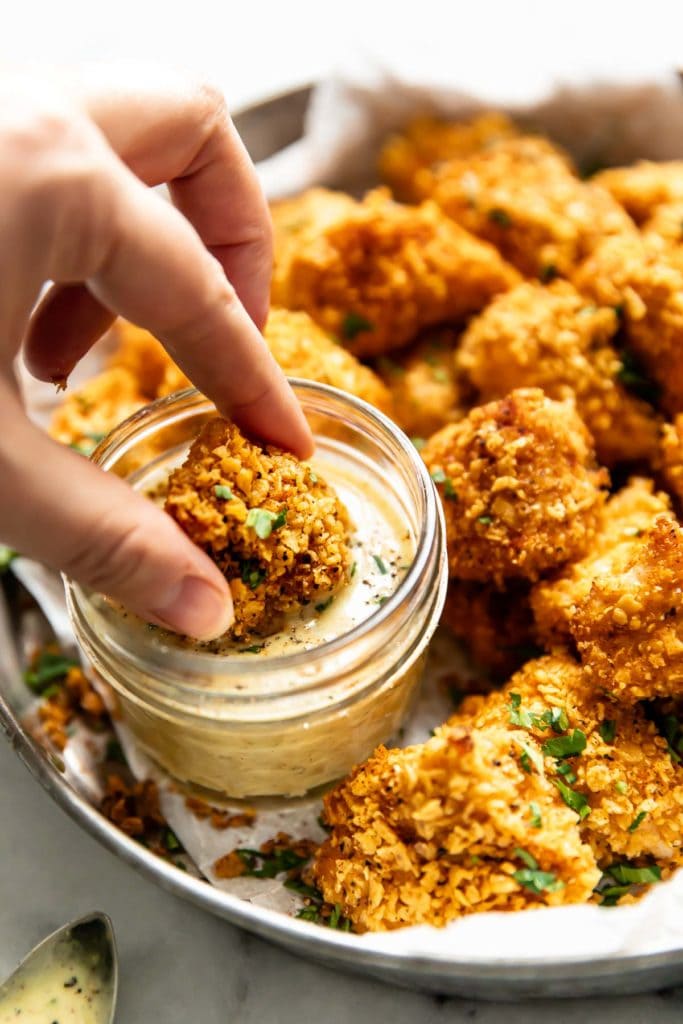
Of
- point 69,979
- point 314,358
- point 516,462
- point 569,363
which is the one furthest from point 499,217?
point 69,979

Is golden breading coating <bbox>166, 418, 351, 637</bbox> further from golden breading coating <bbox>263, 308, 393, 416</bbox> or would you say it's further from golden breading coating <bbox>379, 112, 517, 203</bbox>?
golden breading coating <bbox>379, 112, 517, 203</bbox>

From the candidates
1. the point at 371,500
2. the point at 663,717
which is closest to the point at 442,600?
the point at 371,500

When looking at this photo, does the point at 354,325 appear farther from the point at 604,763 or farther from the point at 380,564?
the point at 604,763

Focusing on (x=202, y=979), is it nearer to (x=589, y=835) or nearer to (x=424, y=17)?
(x=589, y=835)

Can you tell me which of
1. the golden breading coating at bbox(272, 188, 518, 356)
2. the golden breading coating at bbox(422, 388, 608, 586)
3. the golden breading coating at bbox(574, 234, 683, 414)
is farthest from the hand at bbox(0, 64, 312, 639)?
the golden breading coating at bbox(574, 234, 683, 414)

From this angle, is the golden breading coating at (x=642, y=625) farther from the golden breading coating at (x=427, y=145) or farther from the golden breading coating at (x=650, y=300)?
the golden breading coating at (x=427, y=145)

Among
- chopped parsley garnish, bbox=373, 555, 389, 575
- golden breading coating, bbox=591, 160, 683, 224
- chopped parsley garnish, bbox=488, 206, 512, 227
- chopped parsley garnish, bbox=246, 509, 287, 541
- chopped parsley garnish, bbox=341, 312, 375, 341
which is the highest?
chopped parsley garnish, bbox=246, 509, 287, 541

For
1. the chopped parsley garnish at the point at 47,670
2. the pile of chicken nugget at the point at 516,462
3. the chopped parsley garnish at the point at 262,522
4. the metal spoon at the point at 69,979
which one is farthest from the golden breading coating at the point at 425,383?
the metal spoon at the point at 69,979
